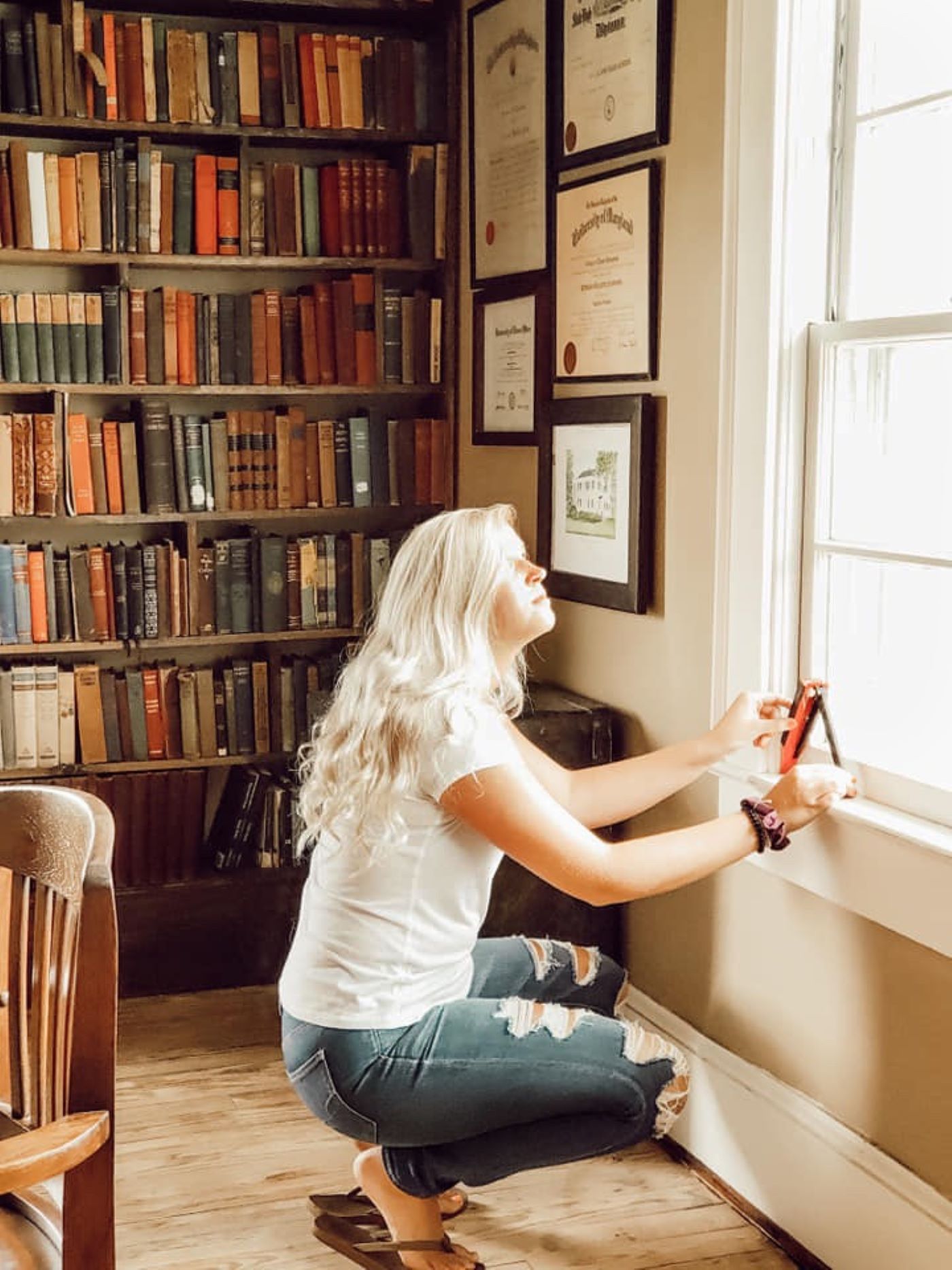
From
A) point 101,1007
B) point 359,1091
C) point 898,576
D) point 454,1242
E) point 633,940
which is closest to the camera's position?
point 101,1007

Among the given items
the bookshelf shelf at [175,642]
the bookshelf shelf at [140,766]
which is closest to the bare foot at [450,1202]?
the bookshelf shelf at [140,766]

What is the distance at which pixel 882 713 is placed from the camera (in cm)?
244

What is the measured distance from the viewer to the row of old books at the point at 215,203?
11.8 ft

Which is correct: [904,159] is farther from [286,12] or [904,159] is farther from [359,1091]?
[286,12]

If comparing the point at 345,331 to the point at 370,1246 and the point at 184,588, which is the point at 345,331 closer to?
the point at 184,588

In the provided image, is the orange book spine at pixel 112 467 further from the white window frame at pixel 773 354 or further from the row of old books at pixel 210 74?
the white window frame at pixel 773 354

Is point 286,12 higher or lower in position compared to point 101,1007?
higher

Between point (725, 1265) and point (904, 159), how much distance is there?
71.5 inches

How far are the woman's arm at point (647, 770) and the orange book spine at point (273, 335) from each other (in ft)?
5.06

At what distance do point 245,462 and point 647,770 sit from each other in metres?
1.65

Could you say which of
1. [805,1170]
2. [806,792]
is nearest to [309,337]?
[806,792]

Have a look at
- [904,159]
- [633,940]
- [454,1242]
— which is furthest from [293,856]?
[904,159]

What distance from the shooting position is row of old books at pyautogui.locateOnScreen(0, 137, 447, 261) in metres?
3.60

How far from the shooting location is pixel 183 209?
3703 millimetres
